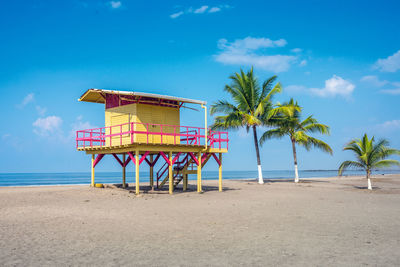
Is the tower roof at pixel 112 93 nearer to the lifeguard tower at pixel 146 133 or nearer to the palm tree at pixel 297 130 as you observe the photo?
the lifeguard tower at pixel 146 133

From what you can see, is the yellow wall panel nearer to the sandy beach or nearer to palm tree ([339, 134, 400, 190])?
the sandy beach

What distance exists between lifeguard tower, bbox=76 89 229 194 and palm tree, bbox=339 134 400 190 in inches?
365

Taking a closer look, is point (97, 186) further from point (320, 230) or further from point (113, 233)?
point (320, 230)

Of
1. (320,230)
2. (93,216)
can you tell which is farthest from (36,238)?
(320,230)

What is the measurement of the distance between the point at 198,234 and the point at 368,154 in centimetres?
1903

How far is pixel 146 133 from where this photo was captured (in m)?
19.3

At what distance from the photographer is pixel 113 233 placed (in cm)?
959

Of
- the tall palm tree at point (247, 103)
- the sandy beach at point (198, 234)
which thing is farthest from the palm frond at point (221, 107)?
the sandy beach at point (198, 234)

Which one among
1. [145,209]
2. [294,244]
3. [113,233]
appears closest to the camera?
[294,244]

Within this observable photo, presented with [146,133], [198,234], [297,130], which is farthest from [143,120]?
[297,130]

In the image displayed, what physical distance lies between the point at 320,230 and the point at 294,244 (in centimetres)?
213

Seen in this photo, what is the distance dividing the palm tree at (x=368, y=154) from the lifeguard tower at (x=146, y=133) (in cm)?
927

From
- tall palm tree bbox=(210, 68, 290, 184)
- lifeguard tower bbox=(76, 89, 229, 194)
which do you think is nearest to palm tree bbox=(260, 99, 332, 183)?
tall palm tree bbox=(210, 68, 290, 184)

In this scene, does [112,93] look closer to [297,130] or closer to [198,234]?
[198,234]
